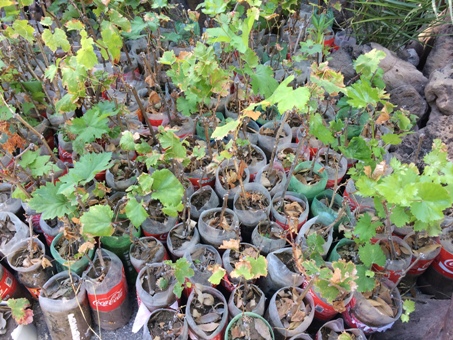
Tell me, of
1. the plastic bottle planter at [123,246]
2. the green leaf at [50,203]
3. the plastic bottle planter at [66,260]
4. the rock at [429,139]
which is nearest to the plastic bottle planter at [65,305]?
the plastic bottle planter at [66,260]

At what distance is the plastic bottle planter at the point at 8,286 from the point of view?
1.69m

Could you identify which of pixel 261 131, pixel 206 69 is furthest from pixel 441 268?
pixel 206 69

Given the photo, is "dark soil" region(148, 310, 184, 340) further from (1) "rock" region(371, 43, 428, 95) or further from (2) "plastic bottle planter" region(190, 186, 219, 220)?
(1) "rock" region(371, 43, 428, 95)

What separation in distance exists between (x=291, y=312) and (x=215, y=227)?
46cm

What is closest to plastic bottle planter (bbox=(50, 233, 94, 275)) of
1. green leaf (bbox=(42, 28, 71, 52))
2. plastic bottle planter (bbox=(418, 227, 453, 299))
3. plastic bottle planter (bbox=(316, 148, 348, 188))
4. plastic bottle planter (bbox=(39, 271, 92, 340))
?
plastic bottle planter (bbox=(39, 271, 92, 340))

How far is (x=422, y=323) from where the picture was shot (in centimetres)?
160

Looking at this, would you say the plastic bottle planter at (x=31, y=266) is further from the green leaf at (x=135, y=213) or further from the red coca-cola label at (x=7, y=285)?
the green leaf at (x=135, y=213)

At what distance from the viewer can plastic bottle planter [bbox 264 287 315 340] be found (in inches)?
55.7

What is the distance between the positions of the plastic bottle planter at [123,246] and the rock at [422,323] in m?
1.10

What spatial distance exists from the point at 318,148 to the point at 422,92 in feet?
2.80

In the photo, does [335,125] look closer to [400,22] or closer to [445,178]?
[445,178]

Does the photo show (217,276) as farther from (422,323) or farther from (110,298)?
(422,323)

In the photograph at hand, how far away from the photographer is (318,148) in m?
1.97

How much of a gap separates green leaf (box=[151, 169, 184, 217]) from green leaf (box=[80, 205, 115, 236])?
178 mm
